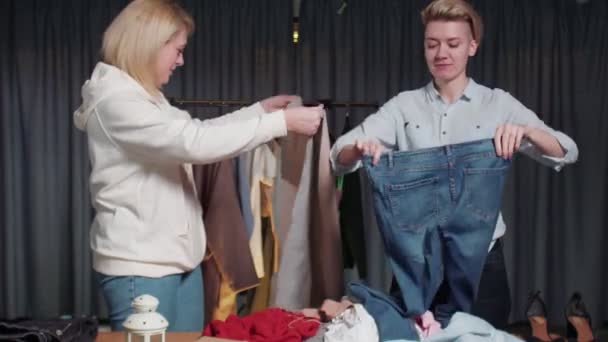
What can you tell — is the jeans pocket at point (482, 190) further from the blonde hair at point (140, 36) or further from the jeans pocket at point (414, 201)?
the blonde hair at point (140, 36)

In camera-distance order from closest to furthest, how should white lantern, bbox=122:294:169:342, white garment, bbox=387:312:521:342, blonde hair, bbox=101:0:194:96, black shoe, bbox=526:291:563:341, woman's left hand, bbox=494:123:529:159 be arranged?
1. white lantern, bbox=122:294:169:342
2. white garment, bbox=387:312:521:342
3. woman's left hand, bbox=494:123:529:159
4. blonde hair, bbox=101:0:194:96
5. black shoe, bbox=526:291:563:341

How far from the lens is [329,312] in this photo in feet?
5.53

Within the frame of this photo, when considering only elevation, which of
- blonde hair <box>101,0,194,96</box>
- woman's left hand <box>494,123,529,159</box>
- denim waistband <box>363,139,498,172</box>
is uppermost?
blonde hair <box>101,0,194,96</box>

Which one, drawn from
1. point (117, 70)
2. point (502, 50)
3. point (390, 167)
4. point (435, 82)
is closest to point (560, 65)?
point (502, 50)

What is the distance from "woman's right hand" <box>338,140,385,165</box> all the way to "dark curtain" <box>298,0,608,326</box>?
8.17 feet

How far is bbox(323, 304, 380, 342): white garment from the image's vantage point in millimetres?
1523

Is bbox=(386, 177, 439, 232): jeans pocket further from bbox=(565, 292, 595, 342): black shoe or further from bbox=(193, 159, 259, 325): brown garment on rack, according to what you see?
bbox=(565, 292, 595, 342): black shoe

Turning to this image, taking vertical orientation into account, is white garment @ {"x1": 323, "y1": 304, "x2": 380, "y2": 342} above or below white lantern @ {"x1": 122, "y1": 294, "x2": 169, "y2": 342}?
below

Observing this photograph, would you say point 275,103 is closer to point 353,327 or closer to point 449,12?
point 449,12

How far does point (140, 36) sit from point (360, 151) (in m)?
0.64

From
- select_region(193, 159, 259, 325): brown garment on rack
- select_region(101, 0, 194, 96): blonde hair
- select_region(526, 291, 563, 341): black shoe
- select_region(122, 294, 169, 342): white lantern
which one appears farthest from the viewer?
select_region(193, 159, 259, 325): brown garment on rack

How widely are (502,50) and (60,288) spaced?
10.3 feet

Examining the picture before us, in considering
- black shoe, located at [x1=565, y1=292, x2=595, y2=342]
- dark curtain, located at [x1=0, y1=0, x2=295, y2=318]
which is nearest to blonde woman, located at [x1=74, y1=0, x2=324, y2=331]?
black shoe, located at [x1=565, y1=292, x2=595, y2=342]

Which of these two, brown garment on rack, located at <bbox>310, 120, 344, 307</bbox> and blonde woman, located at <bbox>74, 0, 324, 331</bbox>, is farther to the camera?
brown garment on rack, located at <bbox>310, 120, 344, 307</bbox>
